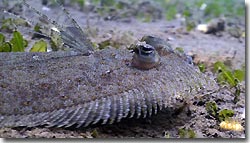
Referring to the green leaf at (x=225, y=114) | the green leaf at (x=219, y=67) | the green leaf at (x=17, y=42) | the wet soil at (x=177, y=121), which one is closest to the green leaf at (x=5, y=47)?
the green leaf at (x=17, y=42)

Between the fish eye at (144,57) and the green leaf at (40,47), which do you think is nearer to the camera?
the fish eye at (144,57)

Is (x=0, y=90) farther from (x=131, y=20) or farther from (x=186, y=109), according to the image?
(x=131, y=20)

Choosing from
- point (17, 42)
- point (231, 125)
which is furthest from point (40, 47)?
point (231, 125)

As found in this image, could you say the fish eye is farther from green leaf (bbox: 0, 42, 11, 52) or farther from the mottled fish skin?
green leaf (bbox: 0, 42, 11, 52)

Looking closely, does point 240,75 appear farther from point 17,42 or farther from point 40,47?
point 17,42

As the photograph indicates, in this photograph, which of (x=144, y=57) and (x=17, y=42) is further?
(x=17, y=42)

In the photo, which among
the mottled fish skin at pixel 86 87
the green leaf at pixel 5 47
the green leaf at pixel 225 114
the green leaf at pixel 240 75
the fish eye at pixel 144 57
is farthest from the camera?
the green leaf at pixel 240 75

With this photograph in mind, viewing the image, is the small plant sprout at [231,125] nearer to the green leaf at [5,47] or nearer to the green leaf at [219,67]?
the green leaf at [219,67]
